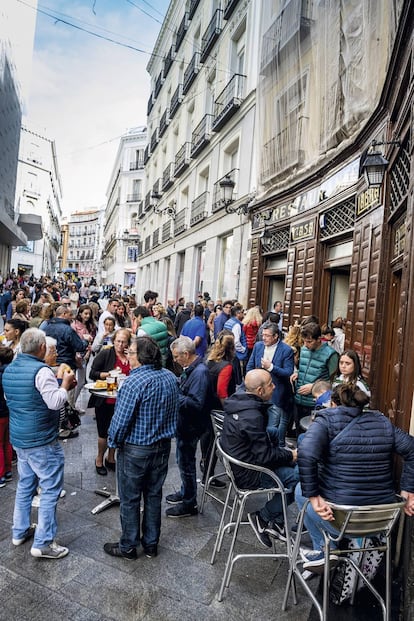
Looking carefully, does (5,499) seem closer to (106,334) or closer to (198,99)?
(106,334)

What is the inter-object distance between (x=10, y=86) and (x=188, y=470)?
27.1 metres

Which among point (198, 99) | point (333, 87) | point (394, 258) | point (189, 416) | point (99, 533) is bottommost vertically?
point (99, 533)

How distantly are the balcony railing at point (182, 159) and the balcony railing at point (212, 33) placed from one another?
3.48 meters

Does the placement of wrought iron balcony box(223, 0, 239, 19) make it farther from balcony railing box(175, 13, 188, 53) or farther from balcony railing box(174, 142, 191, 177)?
balcony railing box(175, 13, 188, 53)

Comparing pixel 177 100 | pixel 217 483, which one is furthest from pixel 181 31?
pixel 217 483

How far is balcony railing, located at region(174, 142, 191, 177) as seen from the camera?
1911 cm

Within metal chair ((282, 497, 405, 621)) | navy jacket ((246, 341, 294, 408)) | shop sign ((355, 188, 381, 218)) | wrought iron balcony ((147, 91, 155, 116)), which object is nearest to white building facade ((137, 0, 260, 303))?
wrought iron balcony ((147, 91, 155, 116))

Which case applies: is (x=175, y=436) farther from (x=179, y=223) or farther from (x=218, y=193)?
(x=179, y=223)

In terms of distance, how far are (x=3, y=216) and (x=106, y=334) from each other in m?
19.1

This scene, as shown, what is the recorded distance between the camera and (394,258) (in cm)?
513

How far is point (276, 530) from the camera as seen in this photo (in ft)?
10.8

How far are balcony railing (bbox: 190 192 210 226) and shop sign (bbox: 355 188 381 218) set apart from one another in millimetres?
10051

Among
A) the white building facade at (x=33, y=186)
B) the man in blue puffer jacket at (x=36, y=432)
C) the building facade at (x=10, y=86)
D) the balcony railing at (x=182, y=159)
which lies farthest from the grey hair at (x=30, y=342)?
the white building facade at (x=33, y=186)

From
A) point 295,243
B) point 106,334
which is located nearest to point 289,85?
point 295,243
